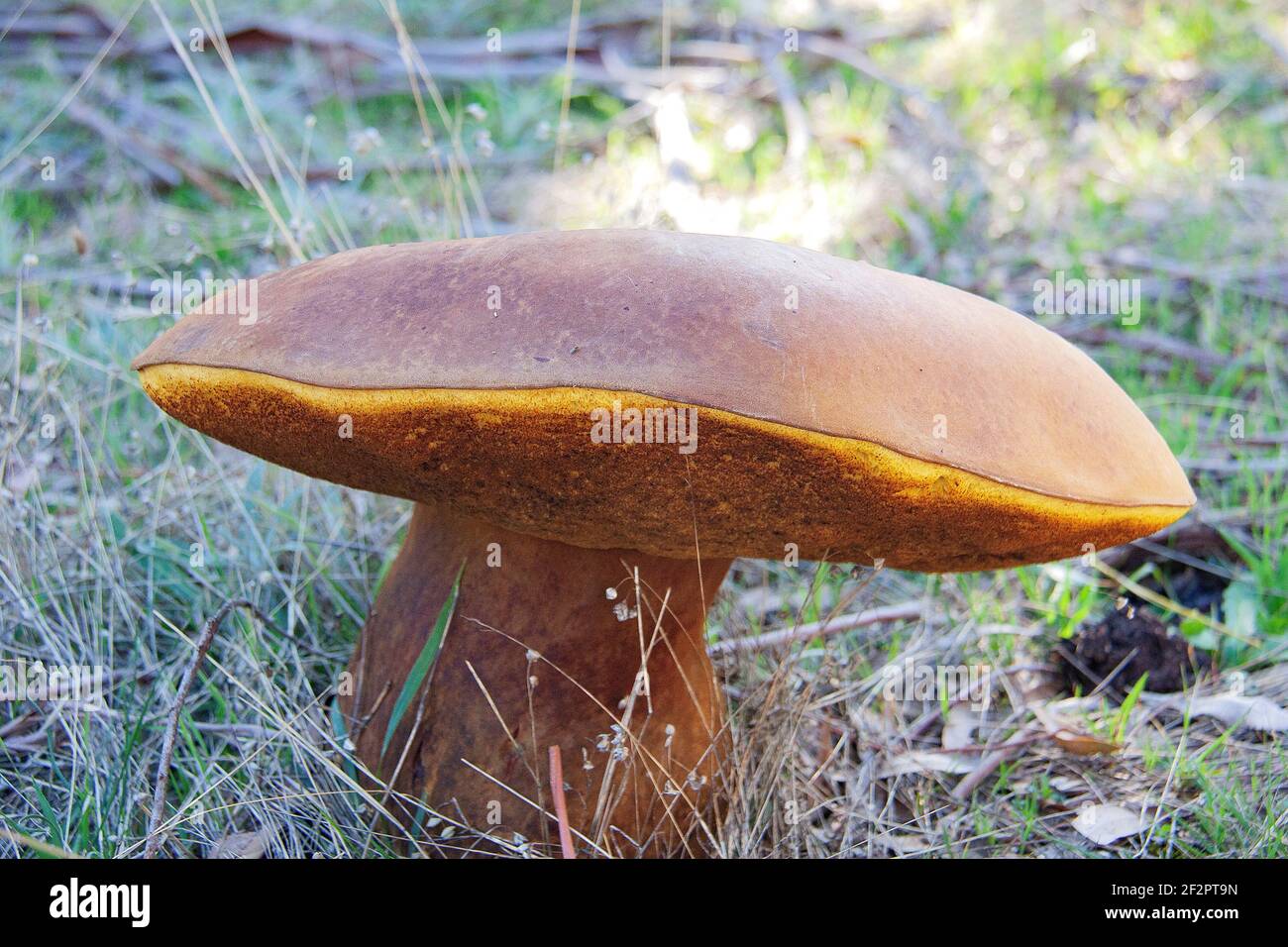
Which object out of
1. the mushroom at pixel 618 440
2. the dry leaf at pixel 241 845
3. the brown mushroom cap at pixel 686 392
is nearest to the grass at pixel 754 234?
the dry leaf at pixel 241 845

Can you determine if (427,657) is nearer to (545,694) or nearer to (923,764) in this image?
(545,694)

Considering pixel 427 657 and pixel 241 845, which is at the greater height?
pixel 427 657

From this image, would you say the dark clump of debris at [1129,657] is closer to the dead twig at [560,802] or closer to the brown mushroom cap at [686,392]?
the brown mushroom cap at [686,392]

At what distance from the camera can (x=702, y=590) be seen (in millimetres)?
1336

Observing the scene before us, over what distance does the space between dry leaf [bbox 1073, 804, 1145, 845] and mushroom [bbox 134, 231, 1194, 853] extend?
45 cm

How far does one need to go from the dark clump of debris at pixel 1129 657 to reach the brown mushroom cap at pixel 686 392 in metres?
0.74

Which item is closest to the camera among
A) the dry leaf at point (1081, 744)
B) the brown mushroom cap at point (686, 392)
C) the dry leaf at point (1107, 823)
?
the brown mushroom cap at point (686, 392)

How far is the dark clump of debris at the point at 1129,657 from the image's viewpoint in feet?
5.73

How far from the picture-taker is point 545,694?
4.13 feet

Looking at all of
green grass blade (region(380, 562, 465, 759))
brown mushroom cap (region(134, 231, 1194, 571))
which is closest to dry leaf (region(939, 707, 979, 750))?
brown mushroom cap (region(134, 231, 1194, 571))

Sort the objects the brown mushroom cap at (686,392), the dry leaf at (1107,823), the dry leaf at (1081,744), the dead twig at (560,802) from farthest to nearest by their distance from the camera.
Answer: the dry leaf at (1081,744), the dry leaf at (1107,823), the dead twig at (560,802), the brown mushroom cap at (686,392)

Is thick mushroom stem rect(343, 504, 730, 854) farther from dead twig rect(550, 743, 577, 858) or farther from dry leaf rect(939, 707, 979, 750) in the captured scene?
dry leaf rect(939, 707, 979, 750)

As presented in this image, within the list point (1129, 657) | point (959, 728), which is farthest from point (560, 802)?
point (1129, 657)

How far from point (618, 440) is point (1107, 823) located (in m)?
0.99
